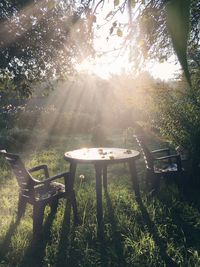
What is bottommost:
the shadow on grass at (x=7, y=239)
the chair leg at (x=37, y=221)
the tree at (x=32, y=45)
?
the shadow on grass at (x=7, y=239)

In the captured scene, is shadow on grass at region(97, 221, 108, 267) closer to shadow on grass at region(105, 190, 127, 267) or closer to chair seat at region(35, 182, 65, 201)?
shadow on grass at region(105, 190, 127, 267)

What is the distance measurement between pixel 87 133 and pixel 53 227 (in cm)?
1237

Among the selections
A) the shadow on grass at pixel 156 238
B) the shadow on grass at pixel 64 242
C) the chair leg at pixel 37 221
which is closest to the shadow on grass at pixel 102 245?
the shadow on grass at pixel 64 242

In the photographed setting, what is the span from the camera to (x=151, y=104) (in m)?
5.85

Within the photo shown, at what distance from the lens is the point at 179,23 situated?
167 millimetres

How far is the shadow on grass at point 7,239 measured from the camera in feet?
11.3

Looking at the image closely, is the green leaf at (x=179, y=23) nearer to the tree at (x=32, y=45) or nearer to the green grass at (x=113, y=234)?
the green grass at (x=113, y=234)

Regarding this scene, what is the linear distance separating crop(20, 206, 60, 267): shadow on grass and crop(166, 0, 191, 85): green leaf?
3.50 m

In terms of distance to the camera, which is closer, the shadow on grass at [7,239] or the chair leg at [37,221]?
the shadow on grass at [7,239]

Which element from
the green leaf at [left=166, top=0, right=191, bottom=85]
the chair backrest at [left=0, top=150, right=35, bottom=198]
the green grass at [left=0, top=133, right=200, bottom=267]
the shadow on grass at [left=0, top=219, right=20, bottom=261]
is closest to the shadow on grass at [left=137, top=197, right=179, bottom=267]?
the green grass at [left=0, top=133, right=200, bottom=267]

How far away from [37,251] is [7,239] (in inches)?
21.1

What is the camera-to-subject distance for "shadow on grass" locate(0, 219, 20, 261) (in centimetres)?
346

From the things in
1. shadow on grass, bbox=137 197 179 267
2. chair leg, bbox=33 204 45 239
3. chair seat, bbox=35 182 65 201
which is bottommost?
shadow on grass, bbox=137 197 179 267

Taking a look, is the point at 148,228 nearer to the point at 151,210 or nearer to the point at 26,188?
the point at 151,210
